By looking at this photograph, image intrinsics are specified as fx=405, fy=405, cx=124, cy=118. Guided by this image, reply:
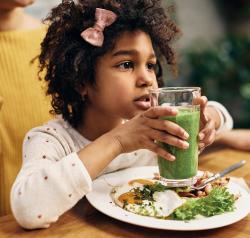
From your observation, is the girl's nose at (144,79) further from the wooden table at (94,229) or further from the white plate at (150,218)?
the wooden table at (94,229)

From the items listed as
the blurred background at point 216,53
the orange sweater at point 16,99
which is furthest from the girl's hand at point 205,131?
the blurred background at point 216,53

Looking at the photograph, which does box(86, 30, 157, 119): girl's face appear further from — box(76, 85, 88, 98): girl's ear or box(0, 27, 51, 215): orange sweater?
box(0, 27, 51, 215): orange sweater

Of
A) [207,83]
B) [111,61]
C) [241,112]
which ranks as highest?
[111,61]

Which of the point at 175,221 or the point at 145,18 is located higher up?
the point at 145,18

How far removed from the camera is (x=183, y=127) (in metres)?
1.13

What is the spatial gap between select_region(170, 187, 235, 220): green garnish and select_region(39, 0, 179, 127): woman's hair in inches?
24.4

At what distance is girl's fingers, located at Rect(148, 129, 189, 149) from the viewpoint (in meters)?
1.11

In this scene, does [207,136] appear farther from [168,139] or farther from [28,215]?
[28,215]

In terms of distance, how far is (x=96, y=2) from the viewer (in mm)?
1479

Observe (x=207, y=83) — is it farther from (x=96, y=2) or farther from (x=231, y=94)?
(x=96, y=2)

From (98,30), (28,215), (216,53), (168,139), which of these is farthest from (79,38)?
(216,53)

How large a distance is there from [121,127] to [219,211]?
366 mm

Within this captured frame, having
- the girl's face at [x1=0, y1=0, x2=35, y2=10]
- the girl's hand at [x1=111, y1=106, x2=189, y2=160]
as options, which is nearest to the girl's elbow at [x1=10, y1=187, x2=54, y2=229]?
the girl's hand at [x1=111, y1=106, x2=189, y2=160]

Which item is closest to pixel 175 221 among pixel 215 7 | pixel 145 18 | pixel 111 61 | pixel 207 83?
pixel 111 61
